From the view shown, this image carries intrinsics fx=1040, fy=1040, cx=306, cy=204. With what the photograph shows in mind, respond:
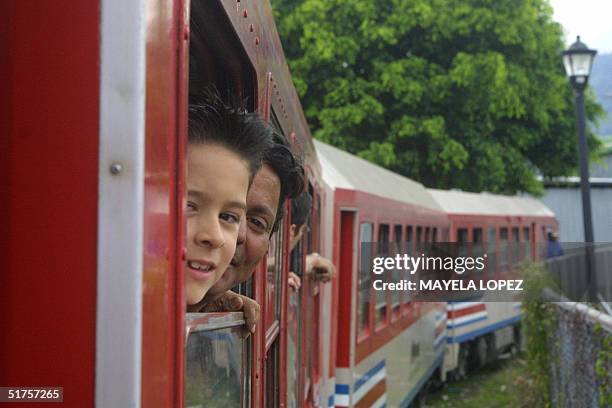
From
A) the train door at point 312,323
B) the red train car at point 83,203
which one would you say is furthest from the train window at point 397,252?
the red train car at point 83,203

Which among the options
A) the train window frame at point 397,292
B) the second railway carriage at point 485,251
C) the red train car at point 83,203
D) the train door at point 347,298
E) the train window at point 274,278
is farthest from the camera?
the second railway carriage at point 485,251

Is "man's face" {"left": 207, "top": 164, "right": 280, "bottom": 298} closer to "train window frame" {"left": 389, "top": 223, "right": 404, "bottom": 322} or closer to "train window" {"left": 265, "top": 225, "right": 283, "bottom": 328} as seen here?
"train window" {"left": 265, "top": 225, "right": 283, "bottom": 328}

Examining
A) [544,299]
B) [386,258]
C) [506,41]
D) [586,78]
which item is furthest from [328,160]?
[506,41]

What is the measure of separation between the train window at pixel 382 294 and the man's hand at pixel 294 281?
3550 millimetres

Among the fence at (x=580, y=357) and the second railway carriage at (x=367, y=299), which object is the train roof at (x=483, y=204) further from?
the fence at (x=580, y=357)

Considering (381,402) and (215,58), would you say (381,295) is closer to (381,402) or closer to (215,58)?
(381,402)

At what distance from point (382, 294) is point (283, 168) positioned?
542cm

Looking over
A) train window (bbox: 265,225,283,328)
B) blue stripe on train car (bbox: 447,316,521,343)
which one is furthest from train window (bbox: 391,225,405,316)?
train window (bbox: 265,225,283,328)

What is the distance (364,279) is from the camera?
24.1ft

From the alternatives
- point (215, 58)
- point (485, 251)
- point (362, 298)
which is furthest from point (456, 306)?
point (215, 58)

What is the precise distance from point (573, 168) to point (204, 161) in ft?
71.1

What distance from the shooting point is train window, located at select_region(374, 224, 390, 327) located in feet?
25.2

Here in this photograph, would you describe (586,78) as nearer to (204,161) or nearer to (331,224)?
(331,224)

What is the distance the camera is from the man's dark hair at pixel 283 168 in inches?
96.7
